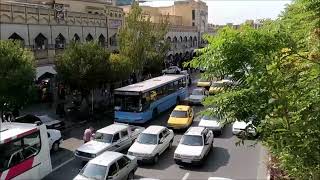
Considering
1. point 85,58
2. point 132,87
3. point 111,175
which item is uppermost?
point 85,58

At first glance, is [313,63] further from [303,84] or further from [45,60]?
[45,60]

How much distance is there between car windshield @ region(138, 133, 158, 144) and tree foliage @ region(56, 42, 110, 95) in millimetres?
8547

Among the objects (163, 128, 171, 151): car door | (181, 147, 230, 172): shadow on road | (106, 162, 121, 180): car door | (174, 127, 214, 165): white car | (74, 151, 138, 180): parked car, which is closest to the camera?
(74, 151, 138, 180): parked car

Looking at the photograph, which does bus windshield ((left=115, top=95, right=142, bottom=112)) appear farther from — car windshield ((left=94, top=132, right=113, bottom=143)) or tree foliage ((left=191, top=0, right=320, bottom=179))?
tree foliage ((left=191, top=0, right=320, bottom=179))

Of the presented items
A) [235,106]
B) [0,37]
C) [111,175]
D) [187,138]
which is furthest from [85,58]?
[235,106]

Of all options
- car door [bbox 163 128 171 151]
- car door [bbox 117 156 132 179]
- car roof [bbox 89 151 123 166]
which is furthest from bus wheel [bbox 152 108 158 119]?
car roof [bbox 89 151 123 166]

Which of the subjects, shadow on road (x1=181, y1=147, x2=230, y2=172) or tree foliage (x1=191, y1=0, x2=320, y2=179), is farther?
shadow on road (x1=181, y1=147, x2=230, y2=172)

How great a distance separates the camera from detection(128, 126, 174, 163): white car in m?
18.7

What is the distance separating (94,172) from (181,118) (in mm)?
11044

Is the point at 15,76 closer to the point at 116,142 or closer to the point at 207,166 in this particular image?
the point at 116,142

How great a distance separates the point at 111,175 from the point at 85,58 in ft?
44.7

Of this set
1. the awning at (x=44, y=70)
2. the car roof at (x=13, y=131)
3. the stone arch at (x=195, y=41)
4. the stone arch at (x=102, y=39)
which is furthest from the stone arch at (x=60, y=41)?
the stone arch at (x=195, y=41)

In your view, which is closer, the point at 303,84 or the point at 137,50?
the point at 303,84

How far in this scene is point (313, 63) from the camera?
8.22 meters
